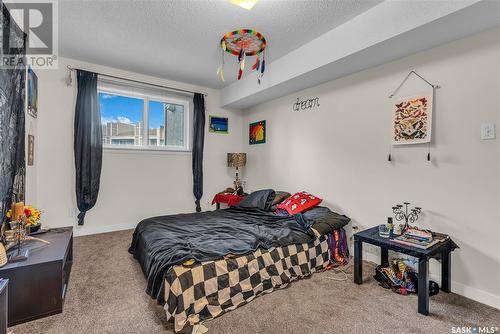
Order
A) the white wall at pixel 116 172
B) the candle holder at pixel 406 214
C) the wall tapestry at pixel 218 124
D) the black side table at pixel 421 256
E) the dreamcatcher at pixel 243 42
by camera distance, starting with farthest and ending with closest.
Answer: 1. the wall tapestry at pixel 218 124
2. the white wall at pixel 116 172
3. the dreamcatcher at pixel 243 42
4. the candle holder at pixel 406 214
5. the black side table at pixel 421 256

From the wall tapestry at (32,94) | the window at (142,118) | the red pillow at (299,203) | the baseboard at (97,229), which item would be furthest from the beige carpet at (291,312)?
the window at (142,118)

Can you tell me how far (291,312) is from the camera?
1740mm

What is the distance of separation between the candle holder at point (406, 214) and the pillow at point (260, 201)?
1484 millimetres

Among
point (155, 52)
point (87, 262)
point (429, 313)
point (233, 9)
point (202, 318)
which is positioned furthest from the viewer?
point (155, 52)

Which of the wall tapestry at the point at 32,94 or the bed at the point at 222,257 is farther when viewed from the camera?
the wall tapestry at the point at 32,94

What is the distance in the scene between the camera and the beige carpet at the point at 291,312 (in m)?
1.57

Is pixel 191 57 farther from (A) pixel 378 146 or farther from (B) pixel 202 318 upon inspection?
(B) pixel 202 318

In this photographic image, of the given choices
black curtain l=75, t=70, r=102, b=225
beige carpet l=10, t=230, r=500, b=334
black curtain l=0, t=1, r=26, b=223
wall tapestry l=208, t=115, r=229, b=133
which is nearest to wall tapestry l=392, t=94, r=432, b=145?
beige carpet l=10, t=230, r=500, b=334

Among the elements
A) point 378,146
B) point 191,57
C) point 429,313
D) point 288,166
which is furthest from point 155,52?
point 429,313

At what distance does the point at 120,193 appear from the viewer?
3.69m

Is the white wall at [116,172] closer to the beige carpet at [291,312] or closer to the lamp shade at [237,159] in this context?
the lamp shade at [237,159]

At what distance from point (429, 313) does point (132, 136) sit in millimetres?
4135

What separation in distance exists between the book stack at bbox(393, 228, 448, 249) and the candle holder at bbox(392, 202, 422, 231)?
156 millimetres

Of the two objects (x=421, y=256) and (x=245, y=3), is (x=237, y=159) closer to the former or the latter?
(x=245, y=3)
